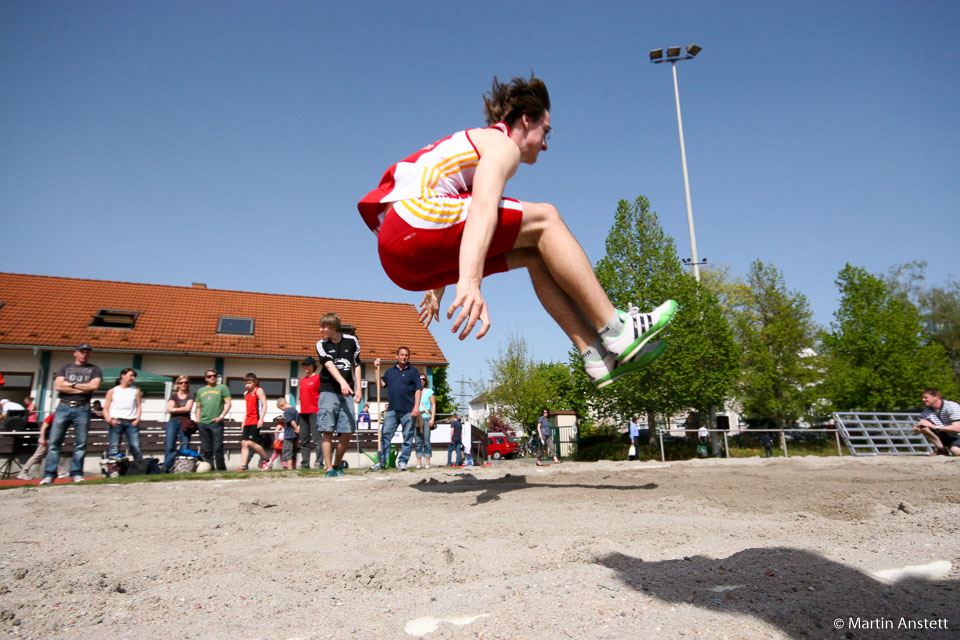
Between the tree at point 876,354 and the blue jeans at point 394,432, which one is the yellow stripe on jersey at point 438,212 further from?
the tree at point 876,354

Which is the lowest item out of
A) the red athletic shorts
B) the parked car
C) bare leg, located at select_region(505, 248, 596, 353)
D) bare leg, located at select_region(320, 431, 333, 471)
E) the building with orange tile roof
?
the parked car

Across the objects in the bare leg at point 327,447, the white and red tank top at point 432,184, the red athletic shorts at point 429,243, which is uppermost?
the white and red tank top at point 432,184

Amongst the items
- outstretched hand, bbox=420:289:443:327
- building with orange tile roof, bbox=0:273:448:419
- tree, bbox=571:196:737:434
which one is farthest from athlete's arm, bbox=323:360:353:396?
tree, bbox=571:196:737:434

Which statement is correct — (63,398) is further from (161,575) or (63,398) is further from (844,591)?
(844,591)

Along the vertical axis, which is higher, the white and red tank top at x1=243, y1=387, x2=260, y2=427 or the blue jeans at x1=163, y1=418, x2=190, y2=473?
the white and red tank top at x1=243, y1=387, x2=260, y2=427

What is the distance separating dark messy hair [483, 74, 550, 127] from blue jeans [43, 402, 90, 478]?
6.43m

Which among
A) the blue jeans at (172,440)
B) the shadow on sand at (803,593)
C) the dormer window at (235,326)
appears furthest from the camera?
the dormer window at (235,326)

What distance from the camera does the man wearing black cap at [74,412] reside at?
21.3 ft

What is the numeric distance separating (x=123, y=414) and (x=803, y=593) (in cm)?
845

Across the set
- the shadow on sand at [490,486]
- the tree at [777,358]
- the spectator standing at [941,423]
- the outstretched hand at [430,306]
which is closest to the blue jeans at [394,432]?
the shadow on sand at [490,486]

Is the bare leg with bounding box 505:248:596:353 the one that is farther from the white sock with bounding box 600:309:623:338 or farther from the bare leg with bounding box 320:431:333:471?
the bare leg with bounding box 320:431:333:471

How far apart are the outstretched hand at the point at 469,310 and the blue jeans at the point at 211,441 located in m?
7.90

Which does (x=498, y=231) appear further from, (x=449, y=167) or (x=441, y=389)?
(x=441, y=389)

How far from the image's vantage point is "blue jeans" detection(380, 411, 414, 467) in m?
7.39
